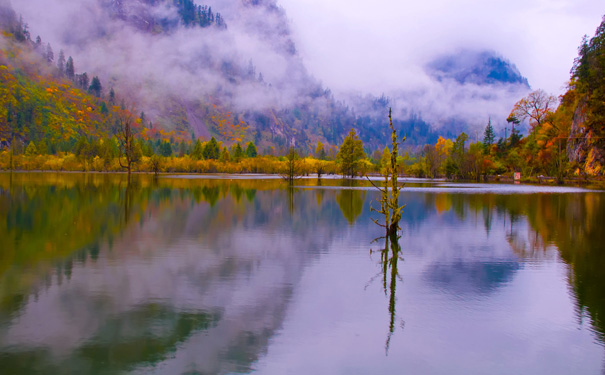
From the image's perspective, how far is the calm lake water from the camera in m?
8.23

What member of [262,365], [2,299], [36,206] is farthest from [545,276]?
[36,206]

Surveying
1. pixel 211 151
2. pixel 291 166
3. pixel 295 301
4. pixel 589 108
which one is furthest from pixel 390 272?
pixel 211 151

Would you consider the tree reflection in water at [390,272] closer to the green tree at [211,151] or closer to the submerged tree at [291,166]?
the submerged tree at [291,166]

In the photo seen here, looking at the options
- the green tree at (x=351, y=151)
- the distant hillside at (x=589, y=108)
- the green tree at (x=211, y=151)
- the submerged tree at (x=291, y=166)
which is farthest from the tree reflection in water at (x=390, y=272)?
the green tree at (x=211, y=151)

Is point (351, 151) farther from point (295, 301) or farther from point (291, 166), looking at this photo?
point (295, 301)

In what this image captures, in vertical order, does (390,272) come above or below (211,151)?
below

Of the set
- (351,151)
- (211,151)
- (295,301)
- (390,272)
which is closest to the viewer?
(295,301)

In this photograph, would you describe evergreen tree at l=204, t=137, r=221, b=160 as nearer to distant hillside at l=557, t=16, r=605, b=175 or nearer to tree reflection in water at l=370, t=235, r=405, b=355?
distant hillside at l=557, t=16, r=605, b=175

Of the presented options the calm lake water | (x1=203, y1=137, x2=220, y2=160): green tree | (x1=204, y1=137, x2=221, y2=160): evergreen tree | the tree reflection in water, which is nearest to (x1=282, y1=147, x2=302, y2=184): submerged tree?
the calm lake water

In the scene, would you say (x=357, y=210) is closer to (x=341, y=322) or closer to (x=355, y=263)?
(x=355, y=263)

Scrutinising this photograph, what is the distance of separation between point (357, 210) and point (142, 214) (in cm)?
1531

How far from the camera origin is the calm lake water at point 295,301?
823 cm

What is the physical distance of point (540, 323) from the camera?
1012 centimetres

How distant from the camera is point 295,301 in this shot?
11.5 metres
